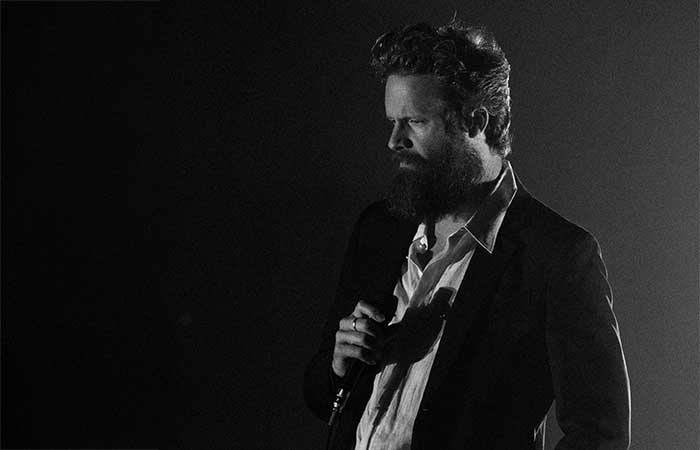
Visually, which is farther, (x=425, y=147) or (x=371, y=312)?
(x=425, y=147)

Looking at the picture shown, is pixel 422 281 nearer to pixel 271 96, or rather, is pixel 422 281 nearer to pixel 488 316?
pixel 488 316

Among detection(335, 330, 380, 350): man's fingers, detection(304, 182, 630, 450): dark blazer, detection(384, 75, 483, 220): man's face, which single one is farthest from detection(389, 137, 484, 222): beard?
detection(335, 330, 380, 350): man's fingers

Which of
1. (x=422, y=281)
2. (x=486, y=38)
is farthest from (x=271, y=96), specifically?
Result: (x=422, y=281)

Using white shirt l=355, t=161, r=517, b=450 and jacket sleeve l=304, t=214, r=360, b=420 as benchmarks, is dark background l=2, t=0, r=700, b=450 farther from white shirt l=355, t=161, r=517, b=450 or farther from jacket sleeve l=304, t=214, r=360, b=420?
white shirt l=355, t=161, r=517, b=450

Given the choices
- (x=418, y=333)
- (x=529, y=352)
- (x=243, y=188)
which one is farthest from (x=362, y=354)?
(x=243, y=188)

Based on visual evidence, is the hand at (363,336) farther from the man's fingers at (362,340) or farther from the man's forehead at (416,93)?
the man's forehead at (416,93)

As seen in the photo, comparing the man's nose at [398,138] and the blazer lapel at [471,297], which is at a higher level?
the man's nose at [398,138]

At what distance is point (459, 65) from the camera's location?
1.64m

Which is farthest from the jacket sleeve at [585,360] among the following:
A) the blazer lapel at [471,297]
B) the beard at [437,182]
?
the beard at [437,182]

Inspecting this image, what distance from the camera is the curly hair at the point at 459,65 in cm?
162

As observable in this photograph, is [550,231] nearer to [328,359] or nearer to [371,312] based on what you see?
[371,312]

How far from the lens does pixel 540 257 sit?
151cm

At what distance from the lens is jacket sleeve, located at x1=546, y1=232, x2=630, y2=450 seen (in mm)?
1404

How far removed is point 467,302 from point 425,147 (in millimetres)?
351
